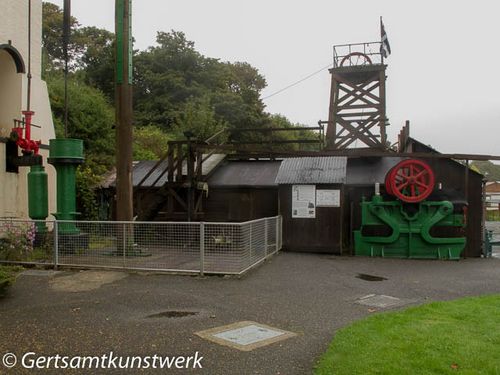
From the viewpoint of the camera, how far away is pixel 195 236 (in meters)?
9.77

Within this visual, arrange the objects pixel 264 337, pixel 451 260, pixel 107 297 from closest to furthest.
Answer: pixel 264 337
pixel 107 297
pixel 451 260

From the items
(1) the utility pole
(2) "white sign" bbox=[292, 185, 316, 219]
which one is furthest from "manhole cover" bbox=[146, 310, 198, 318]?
(2) "white sign" bbox=[292, 185, 316, 219]

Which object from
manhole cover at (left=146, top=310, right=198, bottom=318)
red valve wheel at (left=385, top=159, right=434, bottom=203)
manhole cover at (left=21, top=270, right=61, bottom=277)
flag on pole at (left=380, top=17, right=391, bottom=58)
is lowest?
manhole cover at (left=146, top=310, right=198, bottom=318)

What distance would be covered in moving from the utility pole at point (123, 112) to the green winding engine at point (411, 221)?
7157 mm

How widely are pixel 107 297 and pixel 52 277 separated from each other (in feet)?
7.64

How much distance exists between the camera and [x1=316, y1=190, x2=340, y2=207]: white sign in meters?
14.5

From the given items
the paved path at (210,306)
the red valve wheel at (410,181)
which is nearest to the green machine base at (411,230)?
the red valve wheel at (410,181)

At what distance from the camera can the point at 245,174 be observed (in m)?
17.1

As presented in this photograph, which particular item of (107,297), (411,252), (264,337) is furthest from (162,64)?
(264,337)

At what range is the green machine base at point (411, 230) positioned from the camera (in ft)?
45.3

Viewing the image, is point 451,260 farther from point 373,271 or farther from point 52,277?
point 52,277

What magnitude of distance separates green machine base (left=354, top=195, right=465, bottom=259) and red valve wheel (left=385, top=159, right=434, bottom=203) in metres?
0.29

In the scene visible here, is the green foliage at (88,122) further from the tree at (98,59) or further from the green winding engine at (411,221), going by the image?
the green winding engine at (411,221)

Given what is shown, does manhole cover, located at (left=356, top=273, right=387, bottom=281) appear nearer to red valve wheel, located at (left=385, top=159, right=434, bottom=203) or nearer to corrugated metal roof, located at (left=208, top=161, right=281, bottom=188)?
red valve wheel, located at (left=385, top=159, right=434, bottom=203)
